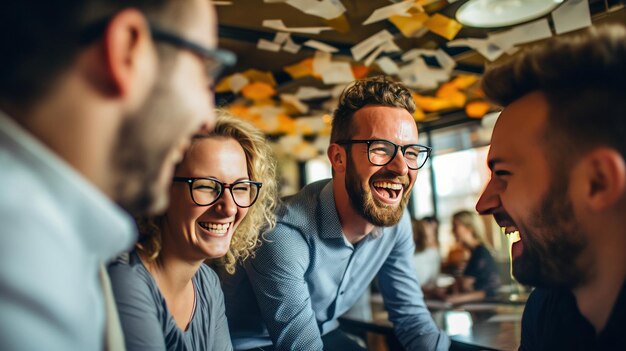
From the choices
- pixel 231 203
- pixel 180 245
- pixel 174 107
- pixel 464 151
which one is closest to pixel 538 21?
pixel 231 203

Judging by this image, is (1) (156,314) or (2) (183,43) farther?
(1) (156,314)

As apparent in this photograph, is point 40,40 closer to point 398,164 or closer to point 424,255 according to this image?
point 398,164

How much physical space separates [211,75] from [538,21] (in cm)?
249

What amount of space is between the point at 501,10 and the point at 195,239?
6.12 feet

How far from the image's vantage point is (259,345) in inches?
74.2

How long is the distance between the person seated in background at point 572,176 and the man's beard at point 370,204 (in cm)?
63

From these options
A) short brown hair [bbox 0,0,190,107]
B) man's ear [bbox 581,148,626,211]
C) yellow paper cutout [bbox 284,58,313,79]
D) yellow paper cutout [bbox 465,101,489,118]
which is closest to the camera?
short brown hair [bbox 0,0,190,107]

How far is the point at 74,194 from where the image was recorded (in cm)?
61

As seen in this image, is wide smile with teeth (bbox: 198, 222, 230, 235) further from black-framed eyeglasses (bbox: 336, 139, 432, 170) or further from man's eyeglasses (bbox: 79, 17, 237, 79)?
man's eyeglasses (bbox: 79, 17, 237, 79)

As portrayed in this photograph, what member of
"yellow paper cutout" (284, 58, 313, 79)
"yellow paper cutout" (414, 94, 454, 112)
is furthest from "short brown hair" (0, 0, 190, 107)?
"yellow paper cutout" (414, 94, 454, 112)

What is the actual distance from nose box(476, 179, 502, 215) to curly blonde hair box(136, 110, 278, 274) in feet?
2.46

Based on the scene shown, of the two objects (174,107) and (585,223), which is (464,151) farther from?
(174,107)

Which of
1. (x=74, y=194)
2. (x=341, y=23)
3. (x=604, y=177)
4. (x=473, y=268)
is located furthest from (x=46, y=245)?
(x=473, y=268)

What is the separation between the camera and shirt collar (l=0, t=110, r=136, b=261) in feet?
1.92
